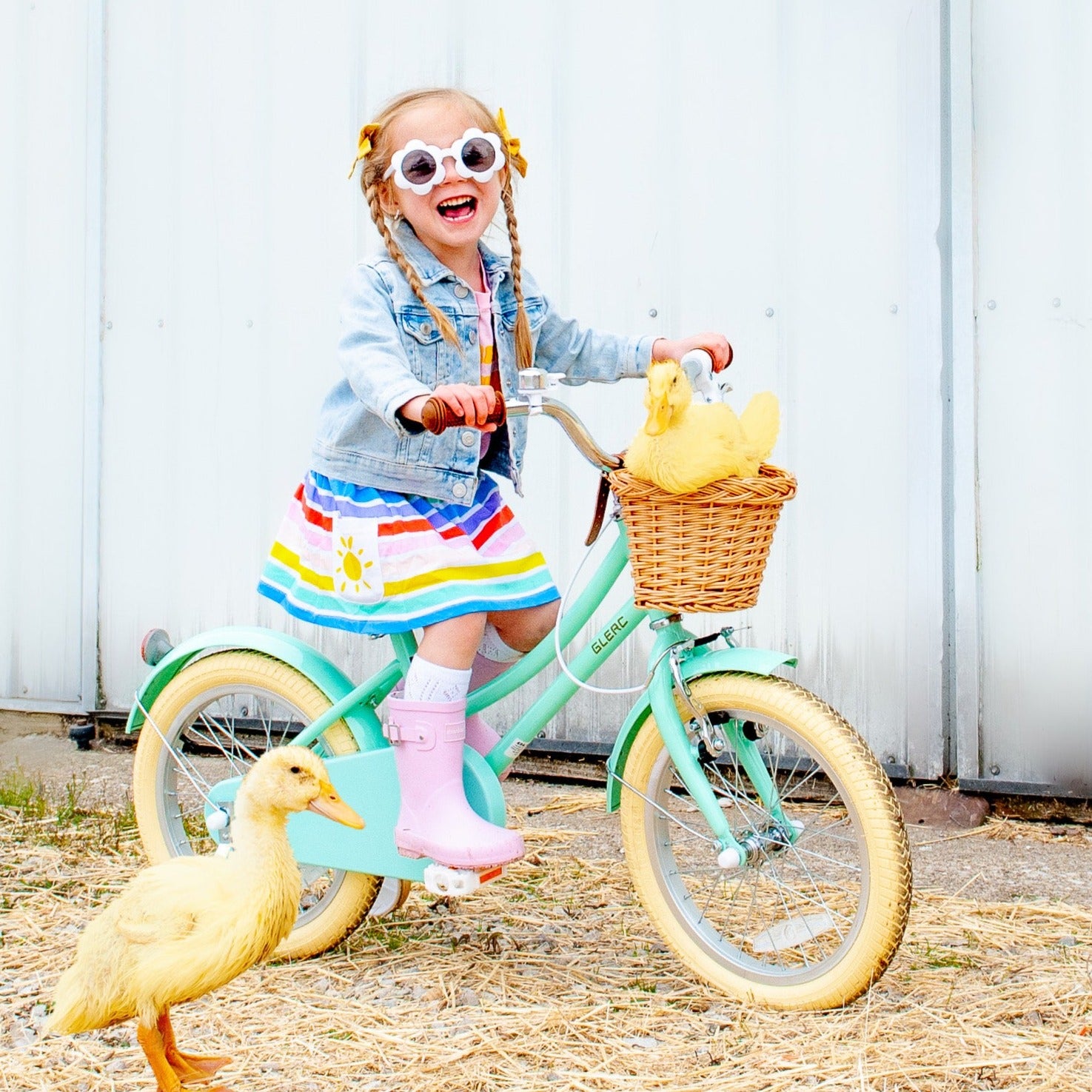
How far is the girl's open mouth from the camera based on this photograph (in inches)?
94.7

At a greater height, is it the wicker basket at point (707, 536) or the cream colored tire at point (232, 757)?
the wicker basket at point (707, 536)

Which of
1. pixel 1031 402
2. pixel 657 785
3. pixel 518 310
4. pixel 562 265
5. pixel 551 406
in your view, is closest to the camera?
pixel 551 406

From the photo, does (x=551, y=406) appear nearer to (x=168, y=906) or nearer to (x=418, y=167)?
(x=418, y=167)

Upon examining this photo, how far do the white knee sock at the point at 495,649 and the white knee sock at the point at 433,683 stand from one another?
20cm

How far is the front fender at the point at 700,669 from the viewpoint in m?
2.23

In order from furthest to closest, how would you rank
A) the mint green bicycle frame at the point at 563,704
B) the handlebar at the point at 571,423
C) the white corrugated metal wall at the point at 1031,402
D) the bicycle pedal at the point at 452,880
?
the white corrugated metal wall at the point at 1031,402, the bicycle pedal at the point at 452,880, the mint green bicycle frame at the point at 563,704, the handlebar at the point at 571,423

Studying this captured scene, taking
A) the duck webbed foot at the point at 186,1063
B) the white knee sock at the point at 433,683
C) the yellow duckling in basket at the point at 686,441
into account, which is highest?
the yellow duckling in basket at the point at 686,441

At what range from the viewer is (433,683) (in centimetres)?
242

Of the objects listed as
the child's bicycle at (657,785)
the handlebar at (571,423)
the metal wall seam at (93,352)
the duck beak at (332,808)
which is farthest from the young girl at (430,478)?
the metal wall seam at (93,352)

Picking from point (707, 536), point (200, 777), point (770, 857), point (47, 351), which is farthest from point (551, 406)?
point (47, 351)

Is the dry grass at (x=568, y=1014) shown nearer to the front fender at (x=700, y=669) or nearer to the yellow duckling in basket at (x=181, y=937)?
the yellow duckling in basket at (x=181, y=937)

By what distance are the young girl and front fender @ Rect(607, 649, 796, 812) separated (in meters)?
0.20

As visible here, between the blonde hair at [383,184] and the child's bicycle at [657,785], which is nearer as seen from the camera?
the child's bicycle at [657,785]

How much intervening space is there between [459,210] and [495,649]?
83 cm
